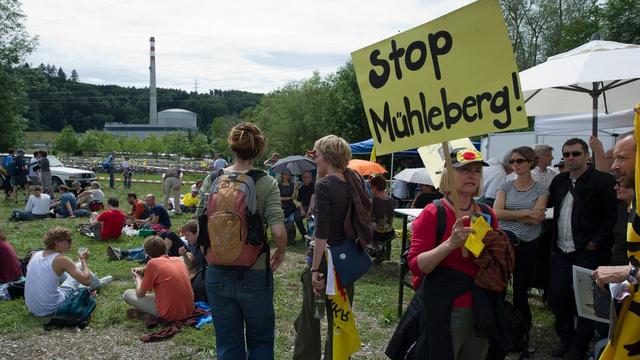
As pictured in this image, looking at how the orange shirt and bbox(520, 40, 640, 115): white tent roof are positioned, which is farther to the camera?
the orange shirt

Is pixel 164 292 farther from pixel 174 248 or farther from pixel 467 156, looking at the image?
pixel 467 156

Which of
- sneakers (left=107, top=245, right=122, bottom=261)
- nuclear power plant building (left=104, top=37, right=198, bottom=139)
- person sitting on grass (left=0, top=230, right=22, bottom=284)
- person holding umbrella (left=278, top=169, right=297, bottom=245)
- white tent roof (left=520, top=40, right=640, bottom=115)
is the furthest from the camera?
nuclear power plant building (left=104, top=37, right=198, bottom=139)

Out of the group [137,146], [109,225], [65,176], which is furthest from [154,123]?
[109,225]

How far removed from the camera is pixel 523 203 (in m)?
4.55

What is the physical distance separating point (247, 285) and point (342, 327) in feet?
2.91

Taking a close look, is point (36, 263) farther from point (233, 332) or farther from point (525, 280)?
point (525, 280)

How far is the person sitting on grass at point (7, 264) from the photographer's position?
653 cm

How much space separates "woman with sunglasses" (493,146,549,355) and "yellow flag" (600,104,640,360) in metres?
2.31

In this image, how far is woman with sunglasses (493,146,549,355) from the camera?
4.47m

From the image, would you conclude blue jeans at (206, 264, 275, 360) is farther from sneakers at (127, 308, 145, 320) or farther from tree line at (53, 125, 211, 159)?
tree line at (53, 125, 211, 159)

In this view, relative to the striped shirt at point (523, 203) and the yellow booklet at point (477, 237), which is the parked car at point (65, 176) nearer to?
the striped shirt at point (523, 203)

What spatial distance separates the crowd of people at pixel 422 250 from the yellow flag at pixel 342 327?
4cm

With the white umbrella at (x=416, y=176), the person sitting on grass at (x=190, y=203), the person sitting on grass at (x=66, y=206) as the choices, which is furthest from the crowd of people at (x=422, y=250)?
the person sitting on grass at (x=190, y=203)

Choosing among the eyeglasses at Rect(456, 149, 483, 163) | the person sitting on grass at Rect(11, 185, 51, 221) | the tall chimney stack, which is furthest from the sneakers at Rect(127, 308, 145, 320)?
the tall chimney stack
